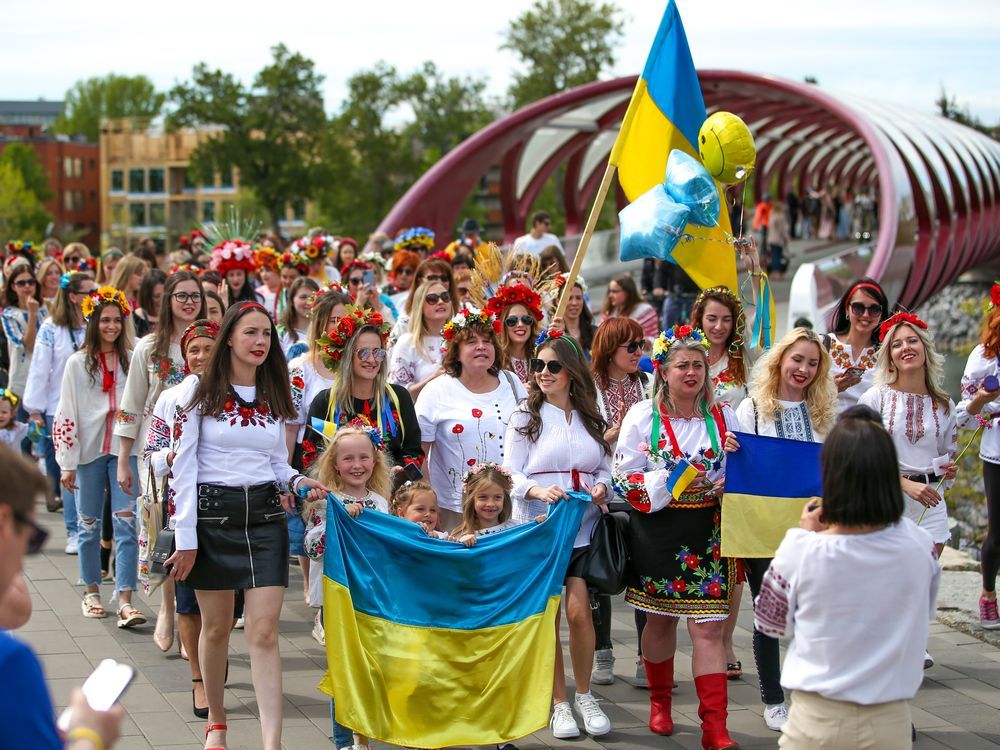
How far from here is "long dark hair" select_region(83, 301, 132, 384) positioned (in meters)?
8.02

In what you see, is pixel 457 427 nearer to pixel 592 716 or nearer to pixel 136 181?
pixel 592 716

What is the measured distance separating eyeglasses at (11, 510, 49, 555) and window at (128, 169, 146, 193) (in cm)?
10331

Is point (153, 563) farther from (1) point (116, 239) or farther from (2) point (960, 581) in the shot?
(1) point (116, 239)

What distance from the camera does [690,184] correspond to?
7.68m

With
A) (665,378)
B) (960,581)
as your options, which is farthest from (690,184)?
(960,581)

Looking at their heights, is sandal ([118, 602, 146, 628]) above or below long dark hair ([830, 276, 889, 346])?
below

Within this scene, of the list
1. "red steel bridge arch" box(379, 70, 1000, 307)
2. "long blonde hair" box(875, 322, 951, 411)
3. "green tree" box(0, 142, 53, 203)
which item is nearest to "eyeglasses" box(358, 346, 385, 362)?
"long blonde hair" box(875, 322, 951, 411)

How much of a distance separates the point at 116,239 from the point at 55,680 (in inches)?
3558

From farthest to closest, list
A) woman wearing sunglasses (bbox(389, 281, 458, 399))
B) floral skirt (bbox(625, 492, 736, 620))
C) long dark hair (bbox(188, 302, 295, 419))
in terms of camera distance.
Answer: woman wearing sunglasses (bbox(389, 281, 458, 399))
floral skirt (bbox(625, 492, 736, 620))
long dark hair (bbox(188, 302, 295, 419))

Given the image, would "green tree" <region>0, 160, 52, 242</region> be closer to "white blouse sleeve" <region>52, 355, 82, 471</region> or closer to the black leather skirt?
"white blouse sleeve" <region>52, 355, 82, 471</region>

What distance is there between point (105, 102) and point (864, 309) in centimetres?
13528

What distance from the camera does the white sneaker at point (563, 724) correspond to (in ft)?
19.9

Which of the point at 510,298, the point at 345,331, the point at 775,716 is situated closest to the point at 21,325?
the point at 510,298

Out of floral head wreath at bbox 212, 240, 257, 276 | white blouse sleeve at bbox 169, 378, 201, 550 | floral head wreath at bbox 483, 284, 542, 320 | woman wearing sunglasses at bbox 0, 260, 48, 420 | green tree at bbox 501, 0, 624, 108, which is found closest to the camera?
Answer: white blouse sleeve at bbox 169, 378, 201, 550
